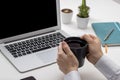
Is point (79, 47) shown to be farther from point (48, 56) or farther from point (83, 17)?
point (83, 17)

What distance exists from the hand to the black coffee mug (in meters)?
0.02

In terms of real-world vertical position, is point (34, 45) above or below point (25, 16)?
below

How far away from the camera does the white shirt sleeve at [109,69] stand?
1.01 m

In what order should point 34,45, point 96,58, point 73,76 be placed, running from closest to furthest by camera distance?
point 73,76 → point 96,58 → point 34,45

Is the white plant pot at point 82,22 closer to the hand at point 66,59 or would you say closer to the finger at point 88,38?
the finger at point 88,38

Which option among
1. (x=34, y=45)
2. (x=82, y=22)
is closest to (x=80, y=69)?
(x=34, y=45)

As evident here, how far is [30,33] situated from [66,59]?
318mm

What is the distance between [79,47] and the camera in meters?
0.97

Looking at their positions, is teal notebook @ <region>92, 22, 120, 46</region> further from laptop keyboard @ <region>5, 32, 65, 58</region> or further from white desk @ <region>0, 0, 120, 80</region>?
laptop keyboard @ <region>5, 32, 65, 58</region>

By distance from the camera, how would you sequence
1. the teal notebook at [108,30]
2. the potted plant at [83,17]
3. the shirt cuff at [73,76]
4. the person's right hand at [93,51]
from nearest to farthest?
the shirt cuff at [73,76]
the person's right hand at [93,51]
the teal notebook at [108,30]
the potted plant at [83,17]

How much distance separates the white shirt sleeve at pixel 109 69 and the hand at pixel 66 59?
0.12m

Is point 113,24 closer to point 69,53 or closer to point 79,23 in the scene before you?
point 79,23

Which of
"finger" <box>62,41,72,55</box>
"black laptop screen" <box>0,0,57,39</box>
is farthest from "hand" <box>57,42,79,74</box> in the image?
"black laptop screen" <box>0,0,57,39</box>

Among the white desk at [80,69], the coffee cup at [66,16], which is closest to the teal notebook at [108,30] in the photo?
the white desk at [80,69]
